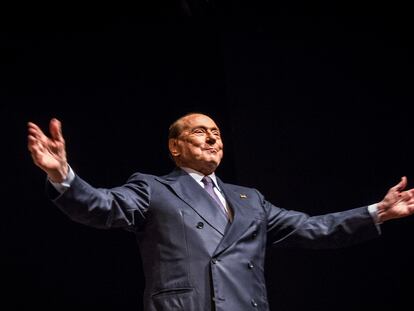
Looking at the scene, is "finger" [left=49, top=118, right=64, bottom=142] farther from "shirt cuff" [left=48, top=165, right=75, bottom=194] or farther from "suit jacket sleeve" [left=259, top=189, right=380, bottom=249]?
"suit jacket sleeve" [left=259, top=189, right=380, bottom=249]

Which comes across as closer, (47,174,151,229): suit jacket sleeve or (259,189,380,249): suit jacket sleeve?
(47,174,151,229): suit jacket sleeve

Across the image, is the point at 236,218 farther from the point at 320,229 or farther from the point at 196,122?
the point at 196,122

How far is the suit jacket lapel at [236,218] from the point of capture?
221 cm

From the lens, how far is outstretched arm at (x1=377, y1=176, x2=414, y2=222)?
2.41 m

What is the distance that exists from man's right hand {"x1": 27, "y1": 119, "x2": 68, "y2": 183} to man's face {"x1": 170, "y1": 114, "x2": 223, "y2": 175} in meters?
0.69

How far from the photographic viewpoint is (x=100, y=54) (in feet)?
12.1

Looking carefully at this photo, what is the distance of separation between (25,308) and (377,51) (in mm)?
2158

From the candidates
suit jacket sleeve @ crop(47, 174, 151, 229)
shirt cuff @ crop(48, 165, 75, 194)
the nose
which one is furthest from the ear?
shirt cuff @ crop(48, 165, 75, 194)

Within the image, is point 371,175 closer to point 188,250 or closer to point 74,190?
point 188,250

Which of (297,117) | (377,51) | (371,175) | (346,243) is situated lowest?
(346,243)

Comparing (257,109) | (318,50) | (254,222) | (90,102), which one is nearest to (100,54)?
(90,102)

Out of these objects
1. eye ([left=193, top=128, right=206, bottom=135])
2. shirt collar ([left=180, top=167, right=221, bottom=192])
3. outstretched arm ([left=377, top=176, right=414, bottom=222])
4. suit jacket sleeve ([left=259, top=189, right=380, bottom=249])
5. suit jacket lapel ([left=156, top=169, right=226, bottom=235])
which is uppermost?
eye ([left=193, top=128, right=206, bottom=135])

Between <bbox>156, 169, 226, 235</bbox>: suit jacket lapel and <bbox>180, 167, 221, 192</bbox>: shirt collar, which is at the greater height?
<bbox>180, 167, 221, 192</bbox>: shirt collar

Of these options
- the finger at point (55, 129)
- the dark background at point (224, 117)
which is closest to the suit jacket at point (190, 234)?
the finger at point (55, 129)
